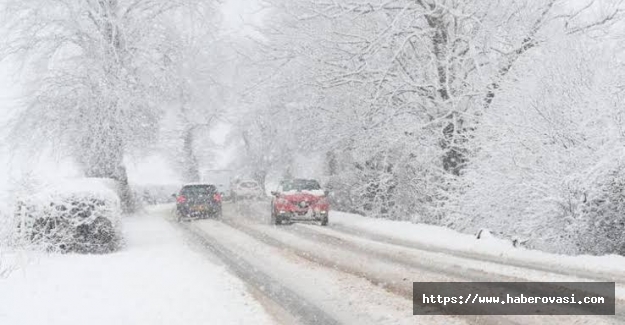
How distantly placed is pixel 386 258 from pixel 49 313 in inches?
257

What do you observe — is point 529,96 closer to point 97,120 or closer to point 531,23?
point 531,23

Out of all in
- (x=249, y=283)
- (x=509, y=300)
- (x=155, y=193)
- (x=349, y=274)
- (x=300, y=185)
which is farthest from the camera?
(x=155, y=193)

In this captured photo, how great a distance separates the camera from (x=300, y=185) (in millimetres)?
23469

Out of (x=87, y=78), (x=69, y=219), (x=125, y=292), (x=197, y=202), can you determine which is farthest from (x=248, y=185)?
(x=125, y=292)

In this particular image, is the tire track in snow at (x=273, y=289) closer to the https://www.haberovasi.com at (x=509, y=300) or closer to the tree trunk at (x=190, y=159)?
the https://www.haberovasi.com at (x=509, y=300)

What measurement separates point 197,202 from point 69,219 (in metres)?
13.2

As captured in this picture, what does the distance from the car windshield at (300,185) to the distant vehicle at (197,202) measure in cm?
491

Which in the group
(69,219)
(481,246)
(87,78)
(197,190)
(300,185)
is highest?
(87,78)

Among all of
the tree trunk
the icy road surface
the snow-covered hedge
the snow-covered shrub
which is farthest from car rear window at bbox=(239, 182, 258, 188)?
the snow-covered hedge

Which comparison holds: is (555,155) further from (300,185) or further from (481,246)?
(300,185)

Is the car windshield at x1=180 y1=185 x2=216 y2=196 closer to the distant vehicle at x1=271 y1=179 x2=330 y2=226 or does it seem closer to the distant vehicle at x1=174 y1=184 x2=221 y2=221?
the distant vehicle at x1=174 y1=184 x2=221 y2=221

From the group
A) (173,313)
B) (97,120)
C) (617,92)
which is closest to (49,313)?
(173,313)

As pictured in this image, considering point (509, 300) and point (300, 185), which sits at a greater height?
point (300, 185)

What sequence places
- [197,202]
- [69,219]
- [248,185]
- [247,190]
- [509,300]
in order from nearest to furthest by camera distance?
[509,300]
[69,219]
[197,202]
[247,190]
[248,185]
